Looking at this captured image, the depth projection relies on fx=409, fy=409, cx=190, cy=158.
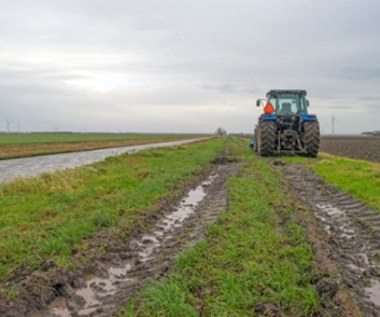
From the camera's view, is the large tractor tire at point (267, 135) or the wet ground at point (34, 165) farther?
the large tractor tire at point (267, 135)

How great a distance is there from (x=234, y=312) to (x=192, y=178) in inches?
444

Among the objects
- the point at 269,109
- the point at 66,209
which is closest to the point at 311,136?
the point at 269,109

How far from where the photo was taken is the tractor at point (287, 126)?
2222 cm

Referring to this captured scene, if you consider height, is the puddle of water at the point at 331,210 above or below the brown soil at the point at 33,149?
below

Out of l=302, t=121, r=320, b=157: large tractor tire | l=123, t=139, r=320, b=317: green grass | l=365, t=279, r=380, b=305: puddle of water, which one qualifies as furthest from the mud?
l=302, t=121, r=320, b=157: large tractor tire

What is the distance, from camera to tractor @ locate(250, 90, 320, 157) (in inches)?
875

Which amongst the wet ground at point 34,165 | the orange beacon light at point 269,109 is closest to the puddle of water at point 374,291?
the wet ground at point 34,165

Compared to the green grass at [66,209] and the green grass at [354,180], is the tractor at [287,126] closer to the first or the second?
the green grass at [354,180]

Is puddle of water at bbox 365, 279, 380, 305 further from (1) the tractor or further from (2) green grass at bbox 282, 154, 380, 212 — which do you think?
(1) the tractor

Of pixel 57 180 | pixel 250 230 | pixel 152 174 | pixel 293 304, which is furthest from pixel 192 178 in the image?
pixel 293 304

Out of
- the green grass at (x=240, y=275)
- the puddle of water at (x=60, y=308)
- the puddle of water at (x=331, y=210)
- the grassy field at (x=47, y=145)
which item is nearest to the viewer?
the green grass at (x=240, y=275)

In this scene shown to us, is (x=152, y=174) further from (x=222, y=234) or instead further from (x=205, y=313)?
(x=205, y=313)

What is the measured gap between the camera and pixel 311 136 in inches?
864

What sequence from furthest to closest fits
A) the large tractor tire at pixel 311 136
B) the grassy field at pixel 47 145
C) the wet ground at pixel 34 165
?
the grassy field at pixel 47 145
the large tractor tire at pixel 311 136
the wet ground at pixel 34 165
